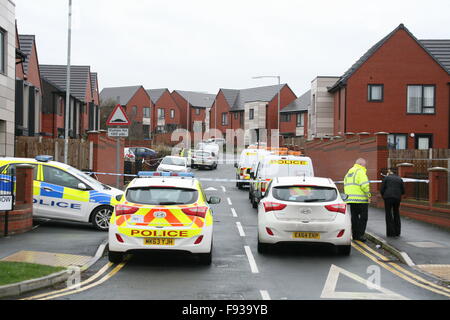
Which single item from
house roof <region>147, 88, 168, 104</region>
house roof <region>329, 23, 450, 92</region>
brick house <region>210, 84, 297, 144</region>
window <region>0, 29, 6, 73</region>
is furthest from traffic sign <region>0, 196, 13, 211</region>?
house roof <region>147, 88, 168, 104</region>

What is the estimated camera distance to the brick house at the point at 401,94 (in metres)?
36.2

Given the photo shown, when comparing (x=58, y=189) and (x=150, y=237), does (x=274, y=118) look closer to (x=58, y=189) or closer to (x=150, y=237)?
(x=58, y=189)

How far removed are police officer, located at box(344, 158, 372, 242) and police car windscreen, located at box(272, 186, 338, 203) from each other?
1.70 meters

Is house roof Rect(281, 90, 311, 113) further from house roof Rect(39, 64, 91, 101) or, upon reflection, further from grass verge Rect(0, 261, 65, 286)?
grass verge Rect(0, 261, 65, 286)

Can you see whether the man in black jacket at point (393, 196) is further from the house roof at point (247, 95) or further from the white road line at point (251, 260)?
the house roof at point (247, 95)

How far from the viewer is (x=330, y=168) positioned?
108 feet

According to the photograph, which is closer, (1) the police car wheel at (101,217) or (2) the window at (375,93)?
(1) the police car wheel at (101,217)

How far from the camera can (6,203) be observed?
1327cm

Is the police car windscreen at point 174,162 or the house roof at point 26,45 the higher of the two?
the house roof at point 26,45

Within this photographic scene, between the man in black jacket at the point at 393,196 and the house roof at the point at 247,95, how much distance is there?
6149cm

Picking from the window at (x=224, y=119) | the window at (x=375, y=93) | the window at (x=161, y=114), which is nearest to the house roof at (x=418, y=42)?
the window at (x=375, y=93)

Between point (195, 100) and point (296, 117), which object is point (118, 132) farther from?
point (195, 100)

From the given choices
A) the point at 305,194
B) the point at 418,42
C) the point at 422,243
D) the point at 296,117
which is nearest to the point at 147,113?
the point at 296,117
